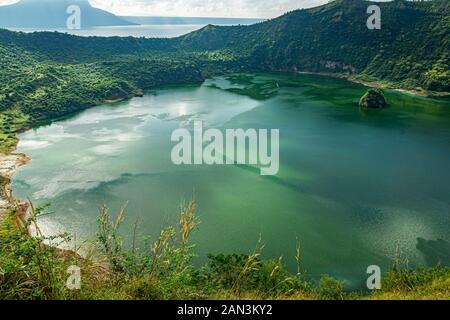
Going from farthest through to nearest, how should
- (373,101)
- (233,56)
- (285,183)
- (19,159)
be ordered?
(233,56)
(373,101)
(19,159)
(285,183)

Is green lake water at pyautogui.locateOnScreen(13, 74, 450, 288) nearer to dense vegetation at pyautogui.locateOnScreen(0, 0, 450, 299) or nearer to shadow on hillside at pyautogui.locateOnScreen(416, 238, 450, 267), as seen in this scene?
shadow on hillside at pyautogui.locateOnScreen(416, 238, 450, 267)

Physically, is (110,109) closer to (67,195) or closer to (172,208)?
(67,195)

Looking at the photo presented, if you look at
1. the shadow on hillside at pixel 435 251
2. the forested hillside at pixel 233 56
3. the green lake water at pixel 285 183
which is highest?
the forested hillside at pixel 233 56

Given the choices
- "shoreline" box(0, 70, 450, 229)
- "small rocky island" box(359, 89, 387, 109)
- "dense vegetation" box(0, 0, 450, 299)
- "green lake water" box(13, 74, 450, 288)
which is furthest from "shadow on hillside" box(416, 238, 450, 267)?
"small rocky island" box(359, 89, 387, 109)

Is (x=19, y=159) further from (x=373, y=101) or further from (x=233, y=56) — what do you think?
(x=233, y=56)

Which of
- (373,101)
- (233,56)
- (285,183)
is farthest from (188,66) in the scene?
(285,183)

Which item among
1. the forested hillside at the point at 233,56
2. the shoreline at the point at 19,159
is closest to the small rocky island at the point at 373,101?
the shoreline at the point at 19,159

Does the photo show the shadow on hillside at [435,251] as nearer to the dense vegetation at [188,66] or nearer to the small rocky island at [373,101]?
the dense vegetation at [188,66]
